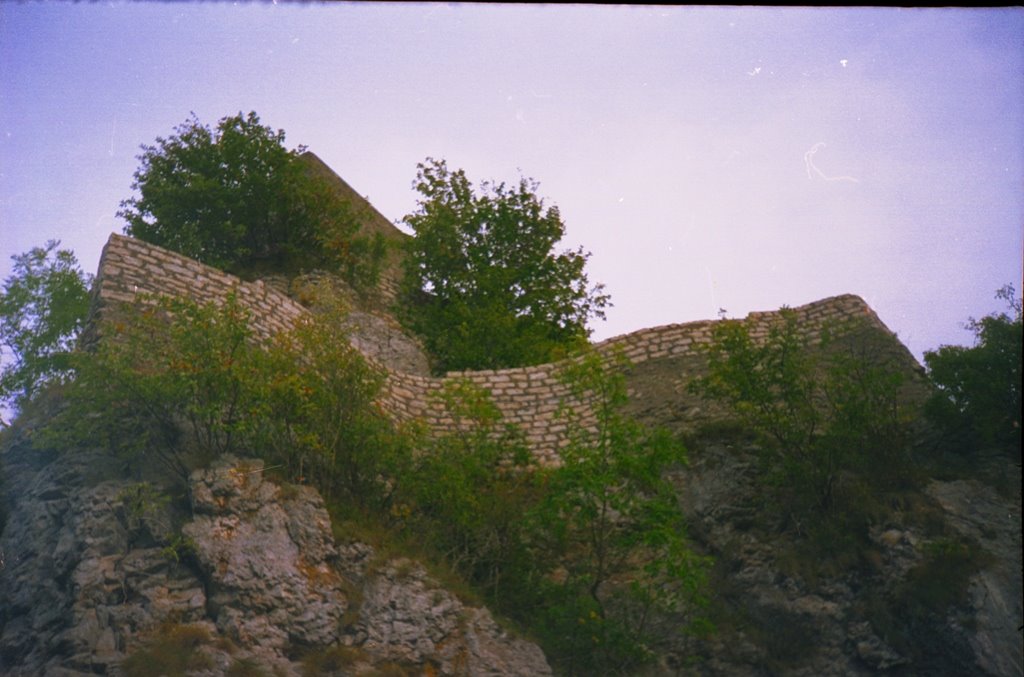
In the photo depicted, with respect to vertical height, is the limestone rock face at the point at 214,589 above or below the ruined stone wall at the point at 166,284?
below

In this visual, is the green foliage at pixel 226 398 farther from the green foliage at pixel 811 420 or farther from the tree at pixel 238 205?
the tree at pixel 238 205

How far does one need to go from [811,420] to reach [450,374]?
15.2 feet

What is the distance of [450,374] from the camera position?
46.6ft

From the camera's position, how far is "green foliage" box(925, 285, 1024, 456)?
453 inches

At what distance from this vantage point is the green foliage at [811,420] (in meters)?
11.5

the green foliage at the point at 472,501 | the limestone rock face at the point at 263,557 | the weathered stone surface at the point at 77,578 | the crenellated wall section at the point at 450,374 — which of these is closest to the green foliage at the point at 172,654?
the weathered stone surface at the point at 77,578

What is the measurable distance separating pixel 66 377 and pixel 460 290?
9.19 metres

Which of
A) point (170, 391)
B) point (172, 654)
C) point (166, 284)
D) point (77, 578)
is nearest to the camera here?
point (172, 654)

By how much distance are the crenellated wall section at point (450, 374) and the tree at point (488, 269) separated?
3.60m

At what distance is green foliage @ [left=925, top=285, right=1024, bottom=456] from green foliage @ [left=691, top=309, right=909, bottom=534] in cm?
52

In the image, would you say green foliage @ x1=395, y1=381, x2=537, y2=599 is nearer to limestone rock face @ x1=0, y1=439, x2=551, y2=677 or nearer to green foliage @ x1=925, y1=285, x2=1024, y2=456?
limestone rock face @ x1=0, y1=439, x2=551, y2=677

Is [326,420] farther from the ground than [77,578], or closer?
farther from the ground

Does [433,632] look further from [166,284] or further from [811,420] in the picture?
[166,284]

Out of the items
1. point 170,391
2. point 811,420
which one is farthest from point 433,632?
point 811,420
